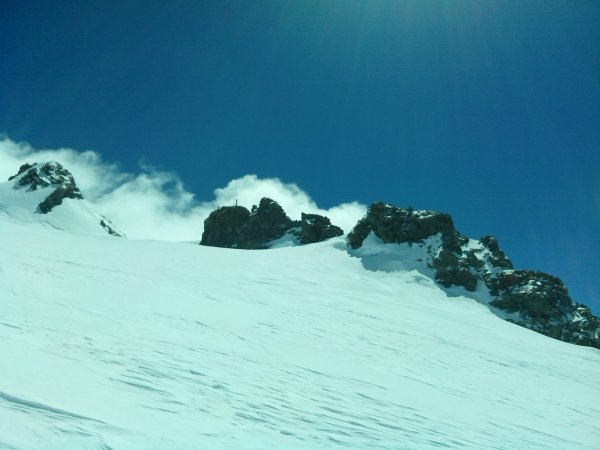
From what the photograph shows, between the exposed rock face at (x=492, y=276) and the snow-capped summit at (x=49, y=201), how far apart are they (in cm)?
5265

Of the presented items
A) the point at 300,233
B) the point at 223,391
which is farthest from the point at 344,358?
the point at 300,233

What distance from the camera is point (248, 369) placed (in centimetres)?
884

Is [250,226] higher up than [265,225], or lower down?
lower down

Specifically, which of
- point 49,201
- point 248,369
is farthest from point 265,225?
point 248,369

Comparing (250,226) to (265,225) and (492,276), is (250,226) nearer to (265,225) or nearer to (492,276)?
(265,225)

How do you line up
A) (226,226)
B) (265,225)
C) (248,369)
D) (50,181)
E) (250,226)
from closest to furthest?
(248,369)
(265,225)
(250,226)
(226,226)
(50,181)

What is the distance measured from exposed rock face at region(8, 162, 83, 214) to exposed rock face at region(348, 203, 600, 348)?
186 feet

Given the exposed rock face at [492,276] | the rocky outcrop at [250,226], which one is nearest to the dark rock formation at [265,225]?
the rocky outcrop at [250,226]

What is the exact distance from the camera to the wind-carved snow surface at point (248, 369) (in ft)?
17.8

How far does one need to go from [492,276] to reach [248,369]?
33.1 meters

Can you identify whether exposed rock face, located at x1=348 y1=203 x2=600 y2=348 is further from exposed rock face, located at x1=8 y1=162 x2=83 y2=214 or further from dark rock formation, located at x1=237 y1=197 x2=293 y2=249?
exposed rock face, located at x1=8 y1=162 x2=83 y2=214

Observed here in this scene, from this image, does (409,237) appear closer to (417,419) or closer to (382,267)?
(382,267)

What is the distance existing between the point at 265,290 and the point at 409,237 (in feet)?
78.9

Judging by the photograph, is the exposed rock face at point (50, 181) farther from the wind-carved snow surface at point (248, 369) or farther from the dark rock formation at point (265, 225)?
the wind-carved snow surface at point (248, 369)
